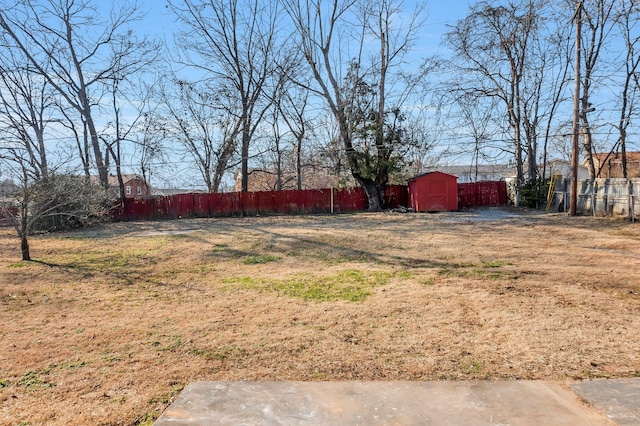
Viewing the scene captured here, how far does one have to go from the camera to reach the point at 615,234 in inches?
376

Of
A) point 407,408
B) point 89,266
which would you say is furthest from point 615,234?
point 89,266

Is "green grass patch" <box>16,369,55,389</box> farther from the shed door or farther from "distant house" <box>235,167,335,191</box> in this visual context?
"distant house" <box>235,167,335,191</box>

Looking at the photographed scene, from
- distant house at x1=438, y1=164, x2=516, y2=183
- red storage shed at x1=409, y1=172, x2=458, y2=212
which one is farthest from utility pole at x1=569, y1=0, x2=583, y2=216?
distant house at x1=438, y1=164, x2=516, y2=183

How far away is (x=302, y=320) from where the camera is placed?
4.04m

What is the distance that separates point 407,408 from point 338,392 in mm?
436

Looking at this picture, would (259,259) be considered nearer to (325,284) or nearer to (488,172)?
(325,284)

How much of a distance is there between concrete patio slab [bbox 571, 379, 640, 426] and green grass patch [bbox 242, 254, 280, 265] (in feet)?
18.4

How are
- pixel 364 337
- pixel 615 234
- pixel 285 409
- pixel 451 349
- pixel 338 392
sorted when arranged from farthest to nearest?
pixel 615 234 → pixel 364 337 → pixel 451 349 → pixel 338 392 → pixel 285 409

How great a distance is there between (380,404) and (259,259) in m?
5.58

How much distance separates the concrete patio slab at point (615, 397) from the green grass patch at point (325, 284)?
2.57 m

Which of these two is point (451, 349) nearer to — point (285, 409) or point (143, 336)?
point (285, 409)

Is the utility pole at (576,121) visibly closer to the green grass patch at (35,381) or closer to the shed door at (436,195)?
the shed door at (436,195)

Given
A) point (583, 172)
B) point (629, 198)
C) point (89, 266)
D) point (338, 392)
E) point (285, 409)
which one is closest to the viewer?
point (285, 409)

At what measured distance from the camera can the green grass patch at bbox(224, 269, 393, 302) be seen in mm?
4979
